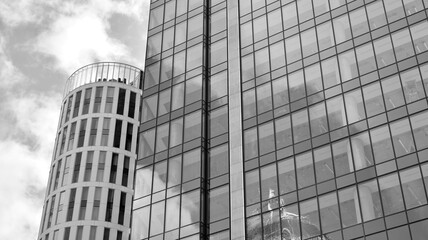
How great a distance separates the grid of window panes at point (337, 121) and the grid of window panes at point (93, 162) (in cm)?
3121

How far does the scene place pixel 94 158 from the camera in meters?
77.4

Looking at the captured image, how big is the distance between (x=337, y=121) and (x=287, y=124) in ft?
13.0

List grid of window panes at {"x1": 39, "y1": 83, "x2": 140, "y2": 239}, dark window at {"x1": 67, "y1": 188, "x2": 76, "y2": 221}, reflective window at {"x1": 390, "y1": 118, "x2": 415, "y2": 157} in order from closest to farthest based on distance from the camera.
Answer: reflective window at {"x1": 390, "y1": 118, "x2": 415, "y2": 157} < dark window at {"x1": 67, "y1": 188, "x2": 76, "y2": 221} < grid of window panes at {"x1": 39, "y1": 83, "x2": 140, "y2": 239}

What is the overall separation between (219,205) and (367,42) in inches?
626

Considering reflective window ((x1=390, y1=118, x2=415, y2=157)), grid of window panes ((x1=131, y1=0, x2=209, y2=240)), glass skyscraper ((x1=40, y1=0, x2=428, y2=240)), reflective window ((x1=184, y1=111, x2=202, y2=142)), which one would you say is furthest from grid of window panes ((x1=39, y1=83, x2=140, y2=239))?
reflective window ((x1=390, y1=118, x2=415, y2=157))

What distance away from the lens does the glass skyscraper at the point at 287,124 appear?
4034 cm

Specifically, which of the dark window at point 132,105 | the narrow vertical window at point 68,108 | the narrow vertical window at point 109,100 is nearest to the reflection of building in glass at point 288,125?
the narrow vertical window at point 109,100

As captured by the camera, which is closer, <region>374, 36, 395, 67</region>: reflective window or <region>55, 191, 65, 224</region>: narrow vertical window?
<region>374, 36, 395, 67</region>: reflective window

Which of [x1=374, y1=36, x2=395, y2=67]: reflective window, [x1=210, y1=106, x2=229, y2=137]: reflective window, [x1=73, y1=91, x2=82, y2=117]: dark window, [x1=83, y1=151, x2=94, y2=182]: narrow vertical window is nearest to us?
[x1=374, y1=36, x2=395, y2=67]: reflective window

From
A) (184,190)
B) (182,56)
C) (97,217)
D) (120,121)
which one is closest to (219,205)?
(184,190)

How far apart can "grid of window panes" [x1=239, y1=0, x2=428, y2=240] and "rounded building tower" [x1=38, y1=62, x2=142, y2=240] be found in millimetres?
31191

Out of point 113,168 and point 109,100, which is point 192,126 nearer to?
point 113,168

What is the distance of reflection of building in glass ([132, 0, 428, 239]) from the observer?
40344mm

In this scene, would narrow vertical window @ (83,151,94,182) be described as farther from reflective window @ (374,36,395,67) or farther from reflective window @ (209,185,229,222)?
reflective window @ (374,36,395,67)
